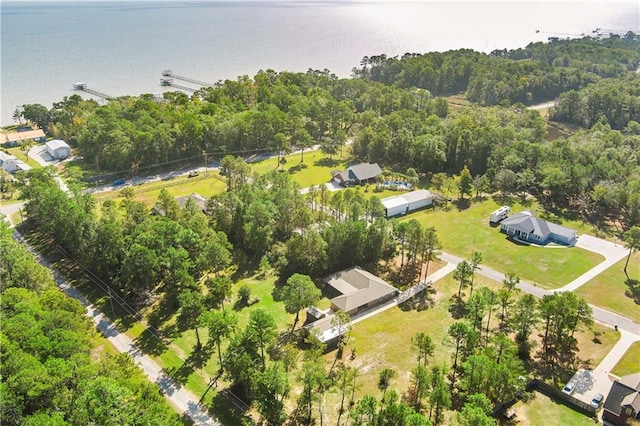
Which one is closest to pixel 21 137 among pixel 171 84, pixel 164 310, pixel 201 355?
pixel 171 84

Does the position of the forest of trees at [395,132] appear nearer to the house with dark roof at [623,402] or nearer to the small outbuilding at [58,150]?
the small outbuilding at [58,150]

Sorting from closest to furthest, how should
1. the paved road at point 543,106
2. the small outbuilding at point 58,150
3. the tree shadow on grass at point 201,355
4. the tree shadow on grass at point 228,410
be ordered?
the tree shadow on grass at point 228,410, the tree shadow on grass at point 201,355, the small outbuilding at point 58,150, the paved road at point 543,106

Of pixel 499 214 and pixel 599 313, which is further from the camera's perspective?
pixel 499 214

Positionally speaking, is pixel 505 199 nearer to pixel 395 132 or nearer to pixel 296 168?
pixel 395 132

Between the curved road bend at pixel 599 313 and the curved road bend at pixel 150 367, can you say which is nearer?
the curved road bend at pixel 150 367

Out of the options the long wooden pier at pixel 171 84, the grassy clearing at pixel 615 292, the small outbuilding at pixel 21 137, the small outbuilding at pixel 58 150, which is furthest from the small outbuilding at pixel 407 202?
the long wooden pier at pixel 171 84
